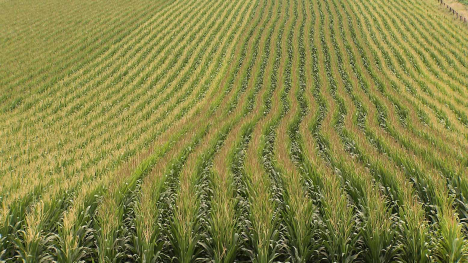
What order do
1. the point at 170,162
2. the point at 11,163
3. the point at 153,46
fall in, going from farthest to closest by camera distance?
the point at 153,46 < the point at 11,163 < the point at 170,162

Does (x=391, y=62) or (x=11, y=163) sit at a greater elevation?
(x=391, y=62)

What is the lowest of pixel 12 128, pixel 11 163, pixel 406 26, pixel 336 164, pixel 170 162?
pixel 12 128

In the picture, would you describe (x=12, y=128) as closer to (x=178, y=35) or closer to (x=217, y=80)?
(x=217, y=80)

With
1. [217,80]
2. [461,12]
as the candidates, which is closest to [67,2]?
[217,80]

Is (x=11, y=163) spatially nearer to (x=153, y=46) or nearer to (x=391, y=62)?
(x=153, y=46)

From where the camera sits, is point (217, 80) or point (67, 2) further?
point (67, 2)

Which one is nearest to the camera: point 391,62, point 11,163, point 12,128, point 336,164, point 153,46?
point 336,164
